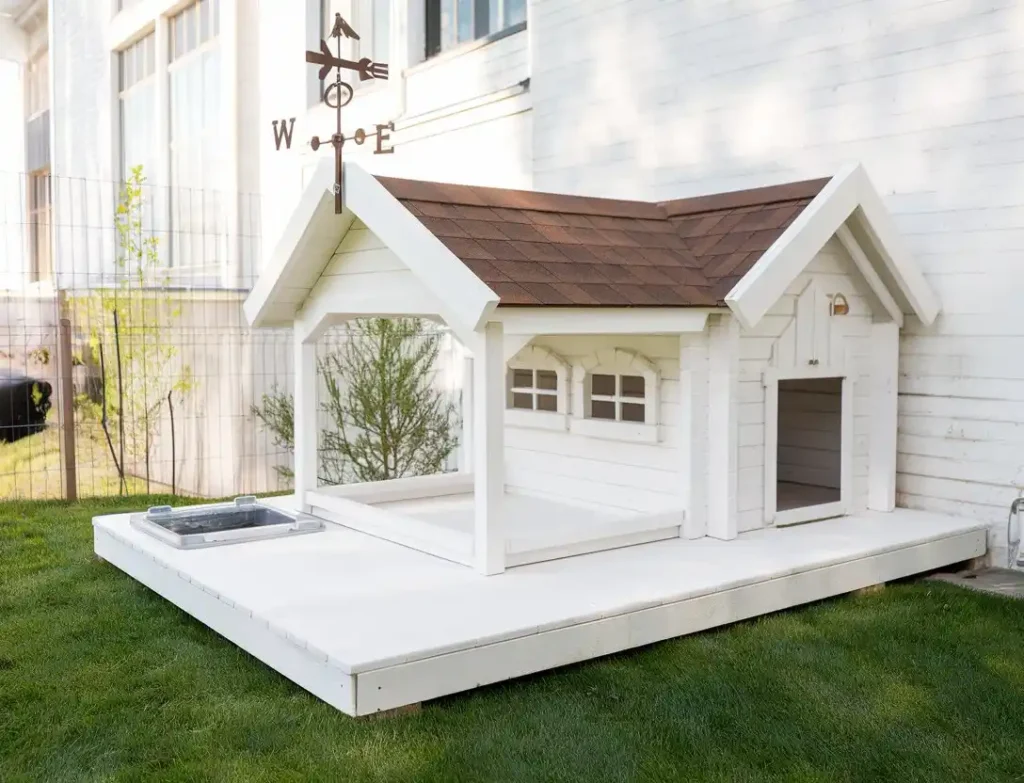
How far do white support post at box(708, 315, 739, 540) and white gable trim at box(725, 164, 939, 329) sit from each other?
Result: 28 cm

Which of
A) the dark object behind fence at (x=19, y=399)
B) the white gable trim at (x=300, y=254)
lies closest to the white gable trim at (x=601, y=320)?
the white gable trim at (x=300, y=254)

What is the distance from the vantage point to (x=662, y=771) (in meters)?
3.22

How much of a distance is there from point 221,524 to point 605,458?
2.12 m

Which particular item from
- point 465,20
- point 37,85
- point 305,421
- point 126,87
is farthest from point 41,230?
point 305,421

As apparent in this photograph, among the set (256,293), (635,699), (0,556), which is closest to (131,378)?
(0,556)

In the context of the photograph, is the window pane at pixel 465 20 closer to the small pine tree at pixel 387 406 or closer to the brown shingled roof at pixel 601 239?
the small pine tree at pixel 387 406

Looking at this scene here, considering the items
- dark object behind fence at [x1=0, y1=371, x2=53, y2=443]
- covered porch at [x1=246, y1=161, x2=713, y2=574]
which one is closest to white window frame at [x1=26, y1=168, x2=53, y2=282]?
dark object behind fence at [x1=0, y1=371, x2=53, y2=443]

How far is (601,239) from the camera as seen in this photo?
207 inches

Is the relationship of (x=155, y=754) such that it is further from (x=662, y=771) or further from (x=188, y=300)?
(x=188, y=300)

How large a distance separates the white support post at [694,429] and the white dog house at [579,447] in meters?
0.01

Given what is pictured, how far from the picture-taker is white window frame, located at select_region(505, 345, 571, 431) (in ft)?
19.8

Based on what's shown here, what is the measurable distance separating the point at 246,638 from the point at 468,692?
0.93m

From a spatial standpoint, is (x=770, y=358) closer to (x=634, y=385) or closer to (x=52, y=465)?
(x=634, y=385)

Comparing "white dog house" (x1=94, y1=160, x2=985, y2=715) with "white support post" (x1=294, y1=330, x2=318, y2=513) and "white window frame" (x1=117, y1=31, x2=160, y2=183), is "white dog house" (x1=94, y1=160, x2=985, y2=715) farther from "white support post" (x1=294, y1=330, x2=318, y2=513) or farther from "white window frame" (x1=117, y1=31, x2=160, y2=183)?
"white window frame" (x1=117, y1=31, x2=160, y2=183)
